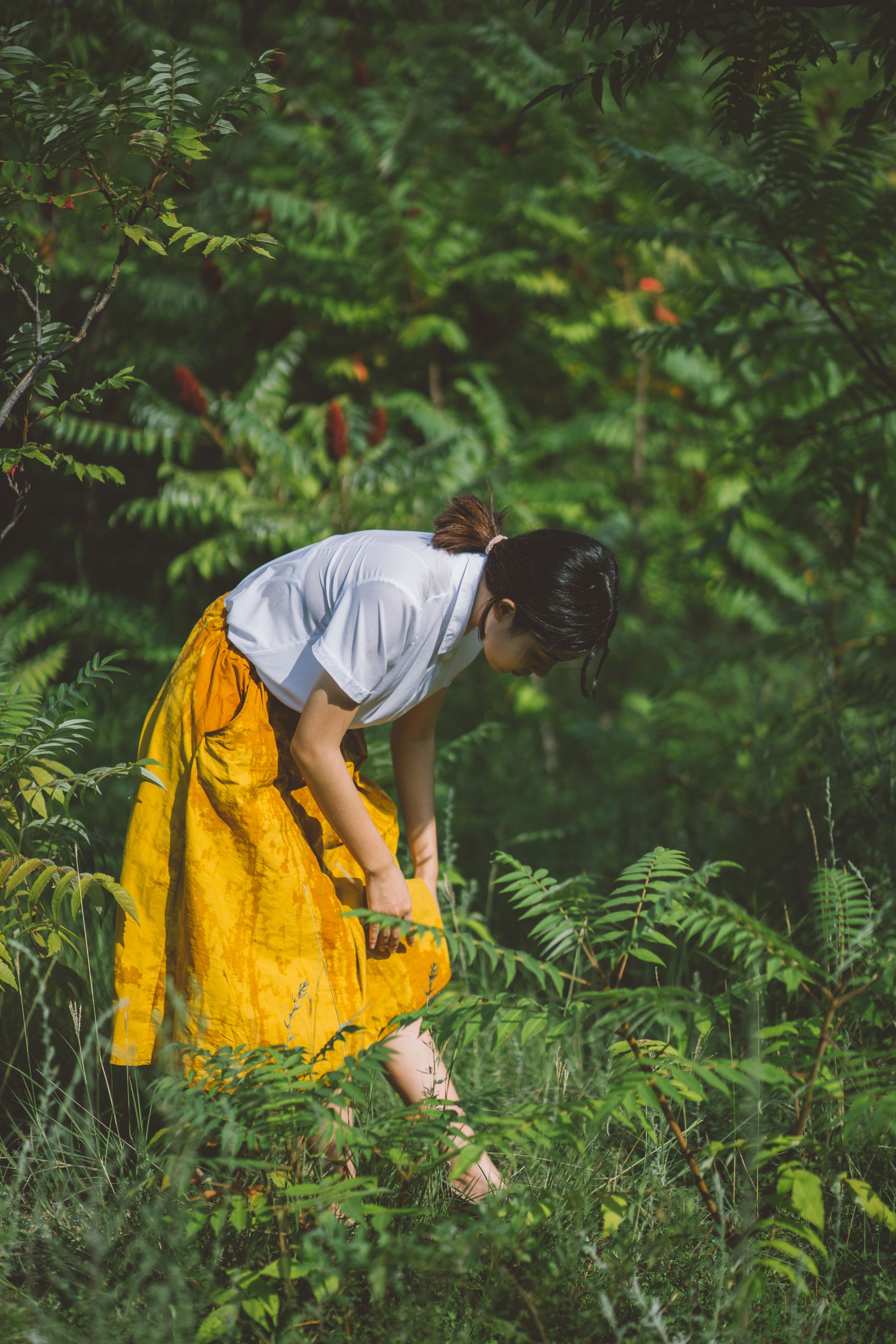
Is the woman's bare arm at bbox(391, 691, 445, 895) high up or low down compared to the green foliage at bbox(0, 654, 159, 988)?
down

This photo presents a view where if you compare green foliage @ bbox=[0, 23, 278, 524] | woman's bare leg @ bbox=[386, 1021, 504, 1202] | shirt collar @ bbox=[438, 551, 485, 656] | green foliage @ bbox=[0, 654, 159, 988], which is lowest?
woman's bare leg @ bbox=[386, 1021, 504, 1202]

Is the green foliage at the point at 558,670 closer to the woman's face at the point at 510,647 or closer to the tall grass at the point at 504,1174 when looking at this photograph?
the tall grass at the point at 504,1174

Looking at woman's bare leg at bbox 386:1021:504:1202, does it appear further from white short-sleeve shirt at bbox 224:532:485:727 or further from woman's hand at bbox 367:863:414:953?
white short-sleeve shirt at bbox 224:532:485:727

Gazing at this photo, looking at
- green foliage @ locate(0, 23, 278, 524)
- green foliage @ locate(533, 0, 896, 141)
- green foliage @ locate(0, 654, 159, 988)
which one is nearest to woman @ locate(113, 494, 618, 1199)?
green foliage @ locate(0, 654, 159, 988)

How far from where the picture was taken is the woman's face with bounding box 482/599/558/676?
2020mm

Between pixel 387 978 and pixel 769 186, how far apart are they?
9.45ft

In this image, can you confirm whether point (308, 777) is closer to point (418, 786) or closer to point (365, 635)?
point (365, 635)

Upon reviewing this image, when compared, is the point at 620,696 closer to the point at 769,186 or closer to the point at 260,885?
the point at 769,186

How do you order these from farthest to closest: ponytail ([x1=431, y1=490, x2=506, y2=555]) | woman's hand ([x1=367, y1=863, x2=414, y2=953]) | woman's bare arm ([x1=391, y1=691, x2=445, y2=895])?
woman's bare arm ([x1=391, y1=691, x2=445, y2=895])
ponytail ([x1=431, y1=490, x2=506, y2=555])
woman's hand ([x1=367, y1=863, x2=414, y2=953])

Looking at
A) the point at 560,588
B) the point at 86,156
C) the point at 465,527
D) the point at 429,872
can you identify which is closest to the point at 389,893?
the point at 429,872

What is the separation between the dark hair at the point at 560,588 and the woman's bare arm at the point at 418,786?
0.49 m

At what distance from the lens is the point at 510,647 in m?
2.04

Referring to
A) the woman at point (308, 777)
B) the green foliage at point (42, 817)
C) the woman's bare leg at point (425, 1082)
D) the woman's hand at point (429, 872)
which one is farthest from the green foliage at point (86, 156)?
the woman's bare leg at point (425, 1082)

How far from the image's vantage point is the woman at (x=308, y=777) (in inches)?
74.8
